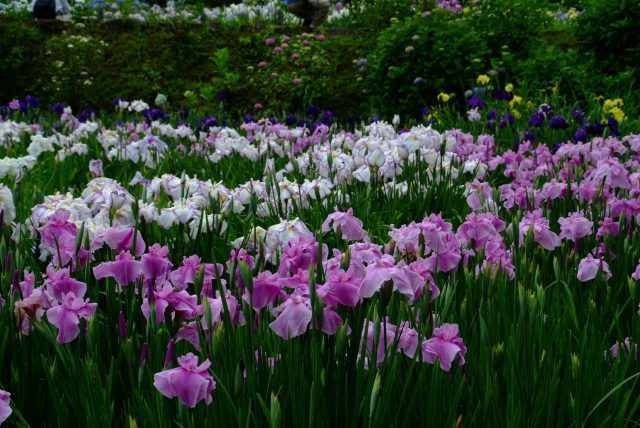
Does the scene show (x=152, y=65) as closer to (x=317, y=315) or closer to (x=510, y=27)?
(x=510, y=27)

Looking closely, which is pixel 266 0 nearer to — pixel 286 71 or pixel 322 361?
pixel 286 71

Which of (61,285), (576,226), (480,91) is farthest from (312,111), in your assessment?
(61,285)

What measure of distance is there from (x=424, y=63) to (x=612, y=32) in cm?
204

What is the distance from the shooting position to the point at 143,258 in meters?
1.71

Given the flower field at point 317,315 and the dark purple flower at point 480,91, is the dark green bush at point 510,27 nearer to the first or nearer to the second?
the dark purple flower at point 480,91

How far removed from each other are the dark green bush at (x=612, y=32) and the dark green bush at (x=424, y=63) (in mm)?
1178

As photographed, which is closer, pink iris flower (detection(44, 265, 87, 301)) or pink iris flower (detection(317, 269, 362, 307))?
pink iris flower (detection(317, 269, 362, 307))

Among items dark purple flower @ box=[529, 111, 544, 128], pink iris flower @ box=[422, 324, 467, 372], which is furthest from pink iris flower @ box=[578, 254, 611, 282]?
dark purple flower @ box=[529, 111, 544, 128]

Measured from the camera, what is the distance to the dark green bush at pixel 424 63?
307 inches

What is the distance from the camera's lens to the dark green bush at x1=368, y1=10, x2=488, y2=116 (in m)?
7.80

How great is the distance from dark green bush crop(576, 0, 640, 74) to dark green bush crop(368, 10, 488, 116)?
118cm

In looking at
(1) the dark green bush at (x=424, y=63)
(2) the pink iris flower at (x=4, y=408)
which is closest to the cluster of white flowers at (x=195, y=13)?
(1) the dark green bush at (x=424, y=63)

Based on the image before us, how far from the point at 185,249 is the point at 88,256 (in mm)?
754

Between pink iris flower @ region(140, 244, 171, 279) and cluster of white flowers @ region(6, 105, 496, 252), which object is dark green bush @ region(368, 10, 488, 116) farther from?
pink iris flower @ region(140, 244, 171, 279)
